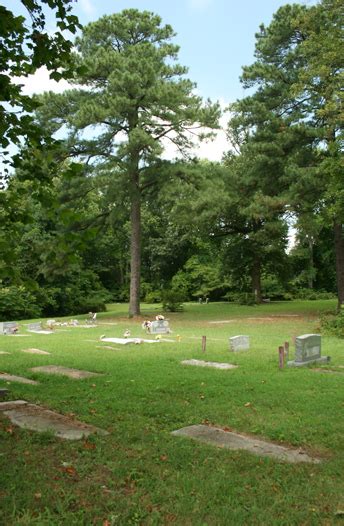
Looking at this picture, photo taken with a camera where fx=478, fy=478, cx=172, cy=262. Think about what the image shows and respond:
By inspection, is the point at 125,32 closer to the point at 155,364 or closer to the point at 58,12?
the point at 155,364

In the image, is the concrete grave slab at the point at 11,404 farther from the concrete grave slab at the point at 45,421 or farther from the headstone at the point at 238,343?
the headstone at the point at 238,343

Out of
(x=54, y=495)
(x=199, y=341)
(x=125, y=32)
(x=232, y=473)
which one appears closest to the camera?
(x=54, y=495)

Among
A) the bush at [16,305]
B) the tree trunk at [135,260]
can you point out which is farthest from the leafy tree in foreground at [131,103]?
the bush at [16,305]

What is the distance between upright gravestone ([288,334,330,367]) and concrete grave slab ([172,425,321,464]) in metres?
4.78

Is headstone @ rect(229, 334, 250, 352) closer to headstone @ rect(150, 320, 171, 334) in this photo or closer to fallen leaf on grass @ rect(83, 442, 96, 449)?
headstone @ rect(150, 320, 171, 334)

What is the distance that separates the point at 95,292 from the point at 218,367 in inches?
1212

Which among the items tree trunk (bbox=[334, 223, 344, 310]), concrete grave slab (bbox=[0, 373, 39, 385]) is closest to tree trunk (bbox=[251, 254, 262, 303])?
tree trunk (bbox=[334, 223, 344, 310])

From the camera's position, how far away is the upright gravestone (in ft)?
32.4

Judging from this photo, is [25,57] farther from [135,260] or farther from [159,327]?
[135,260]

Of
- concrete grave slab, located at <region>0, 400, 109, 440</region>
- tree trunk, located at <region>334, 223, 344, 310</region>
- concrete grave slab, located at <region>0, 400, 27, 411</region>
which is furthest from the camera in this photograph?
tree trunk, located at <region>334, 223, 344, 310</region>

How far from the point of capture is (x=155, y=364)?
1006 centimetres

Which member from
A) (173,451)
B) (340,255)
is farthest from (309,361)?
(340,255)

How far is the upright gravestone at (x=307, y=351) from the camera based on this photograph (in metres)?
9.88

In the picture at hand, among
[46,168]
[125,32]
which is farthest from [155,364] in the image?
[125,32]
